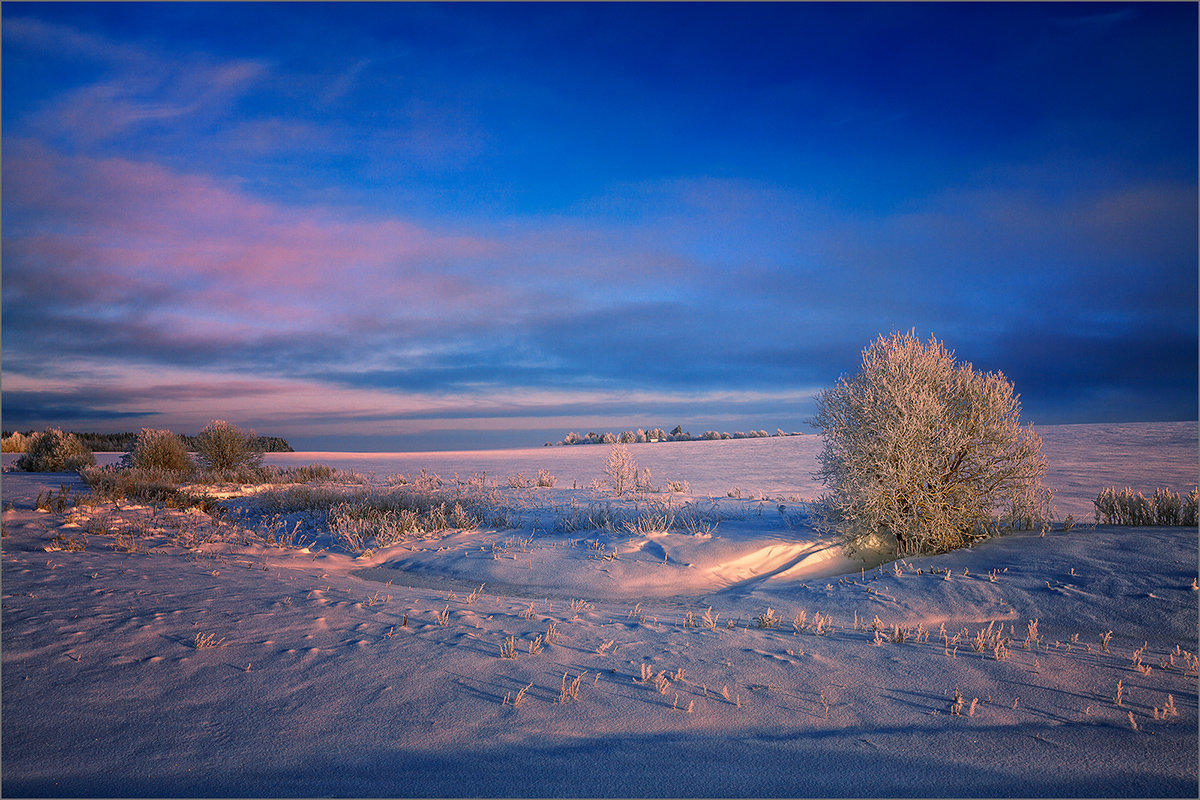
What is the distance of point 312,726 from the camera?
10.1 feet

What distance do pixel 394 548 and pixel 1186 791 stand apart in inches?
351

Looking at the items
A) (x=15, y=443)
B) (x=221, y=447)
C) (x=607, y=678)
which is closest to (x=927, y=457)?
(x=607, y=678)

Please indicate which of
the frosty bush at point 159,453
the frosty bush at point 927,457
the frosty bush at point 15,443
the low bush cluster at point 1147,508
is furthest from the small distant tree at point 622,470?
the frosty bush at point 15,443

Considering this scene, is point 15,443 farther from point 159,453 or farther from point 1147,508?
point 1147,508

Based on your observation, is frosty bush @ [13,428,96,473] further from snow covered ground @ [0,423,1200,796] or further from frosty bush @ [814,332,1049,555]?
frosty bush @ [814,332,1049,555]

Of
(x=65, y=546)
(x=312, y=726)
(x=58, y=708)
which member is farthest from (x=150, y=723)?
(x=65, y=546)

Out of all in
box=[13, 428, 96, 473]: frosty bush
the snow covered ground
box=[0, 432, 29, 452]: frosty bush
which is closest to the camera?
the snow covered ground

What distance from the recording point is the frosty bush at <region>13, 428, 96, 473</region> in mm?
19297

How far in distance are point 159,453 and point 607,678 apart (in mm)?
18624

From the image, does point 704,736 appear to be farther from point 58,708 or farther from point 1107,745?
point 58,708

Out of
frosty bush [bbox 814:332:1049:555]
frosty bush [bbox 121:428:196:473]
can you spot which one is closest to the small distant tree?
frosty bush [bbox 814:332:1049:555]

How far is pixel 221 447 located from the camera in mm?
18000

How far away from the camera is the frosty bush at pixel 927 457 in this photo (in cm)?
792

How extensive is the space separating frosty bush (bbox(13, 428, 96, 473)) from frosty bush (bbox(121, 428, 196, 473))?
2.82 meters
